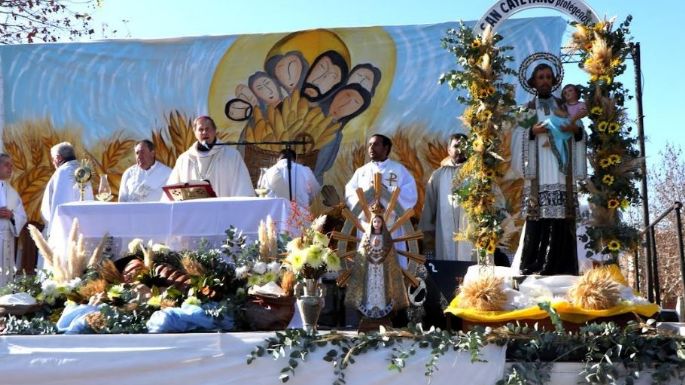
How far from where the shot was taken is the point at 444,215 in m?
11.5

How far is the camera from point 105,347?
5.90m

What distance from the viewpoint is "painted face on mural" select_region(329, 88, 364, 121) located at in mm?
13086

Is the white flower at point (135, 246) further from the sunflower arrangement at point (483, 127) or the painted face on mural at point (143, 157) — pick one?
the sunflower arrangement at point (483, 127)

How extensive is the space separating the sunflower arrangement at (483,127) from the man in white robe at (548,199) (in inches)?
10.9

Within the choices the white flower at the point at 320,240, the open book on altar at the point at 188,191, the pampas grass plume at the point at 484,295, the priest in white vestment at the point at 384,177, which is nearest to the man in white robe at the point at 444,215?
the priest in white vestment at the point at 384,177

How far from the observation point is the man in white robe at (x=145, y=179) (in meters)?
10.6

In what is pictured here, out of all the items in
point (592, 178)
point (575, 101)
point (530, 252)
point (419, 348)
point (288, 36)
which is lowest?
point (419, 348)

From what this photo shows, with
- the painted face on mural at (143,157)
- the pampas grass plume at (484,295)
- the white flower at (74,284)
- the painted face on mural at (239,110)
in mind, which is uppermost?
the painted face on mural at (239,110)

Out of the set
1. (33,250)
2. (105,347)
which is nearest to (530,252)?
(105,347)

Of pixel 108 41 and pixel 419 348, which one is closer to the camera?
pixel 419 348

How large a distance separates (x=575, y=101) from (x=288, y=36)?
6214 mm

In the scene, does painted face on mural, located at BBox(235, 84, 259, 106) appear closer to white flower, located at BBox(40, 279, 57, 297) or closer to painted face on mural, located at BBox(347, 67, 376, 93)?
painted face on mural, located at BBox(347, 67, 376, 93)

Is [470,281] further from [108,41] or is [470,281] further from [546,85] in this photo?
A: [108,41]

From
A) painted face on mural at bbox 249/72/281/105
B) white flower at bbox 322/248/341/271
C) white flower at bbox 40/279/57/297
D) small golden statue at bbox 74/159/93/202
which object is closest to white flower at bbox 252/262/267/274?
white flower at bbox 322/248/341/271
